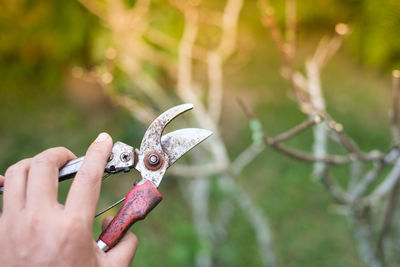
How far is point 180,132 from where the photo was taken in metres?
1.27

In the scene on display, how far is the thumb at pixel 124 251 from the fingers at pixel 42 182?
21cm

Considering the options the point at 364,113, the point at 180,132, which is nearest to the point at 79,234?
the point at 180,132

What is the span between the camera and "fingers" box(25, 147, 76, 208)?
93 cm

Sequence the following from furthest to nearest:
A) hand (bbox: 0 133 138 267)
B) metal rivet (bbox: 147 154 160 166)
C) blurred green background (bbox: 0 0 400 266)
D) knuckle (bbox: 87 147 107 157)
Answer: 1. blurred green background (bbox: 0 0 400 266)
2. metal rivet (bbox: 147 154 160 166)
3. knuckle (bbox: 87 147 107 157)
4. hand (bbox: 0 133 138 267)

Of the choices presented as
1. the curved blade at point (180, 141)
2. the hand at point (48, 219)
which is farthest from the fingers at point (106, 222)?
the curved blade at point (180, 141)

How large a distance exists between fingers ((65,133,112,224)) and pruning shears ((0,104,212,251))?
0.14 meters

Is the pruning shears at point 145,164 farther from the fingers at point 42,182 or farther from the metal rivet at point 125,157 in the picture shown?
the fingers at point 42,182

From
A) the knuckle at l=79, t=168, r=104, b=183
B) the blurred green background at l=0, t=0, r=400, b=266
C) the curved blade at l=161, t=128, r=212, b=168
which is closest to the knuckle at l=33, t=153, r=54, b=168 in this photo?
the knuckle at l=79, t=168, r=104, b=183

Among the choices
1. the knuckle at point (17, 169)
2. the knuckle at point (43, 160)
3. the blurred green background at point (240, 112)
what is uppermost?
the knuckle at point (17, 169)

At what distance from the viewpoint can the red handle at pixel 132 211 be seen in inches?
43.2

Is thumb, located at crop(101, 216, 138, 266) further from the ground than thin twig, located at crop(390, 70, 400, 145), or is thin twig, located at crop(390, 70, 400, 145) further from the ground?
thumb, located at crop(101, 216, 138, 266)

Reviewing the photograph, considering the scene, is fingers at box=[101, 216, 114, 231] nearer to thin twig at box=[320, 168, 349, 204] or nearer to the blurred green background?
thin twig at box=[320, 168, 349, 204]

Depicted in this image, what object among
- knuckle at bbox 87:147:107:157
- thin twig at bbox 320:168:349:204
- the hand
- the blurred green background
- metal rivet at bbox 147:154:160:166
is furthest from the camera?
the blurred green background

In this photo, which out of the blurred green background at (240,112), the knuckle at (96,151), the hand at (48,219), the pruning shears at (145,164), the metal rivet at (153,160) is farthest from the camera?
the blurred green background at (240,112)
